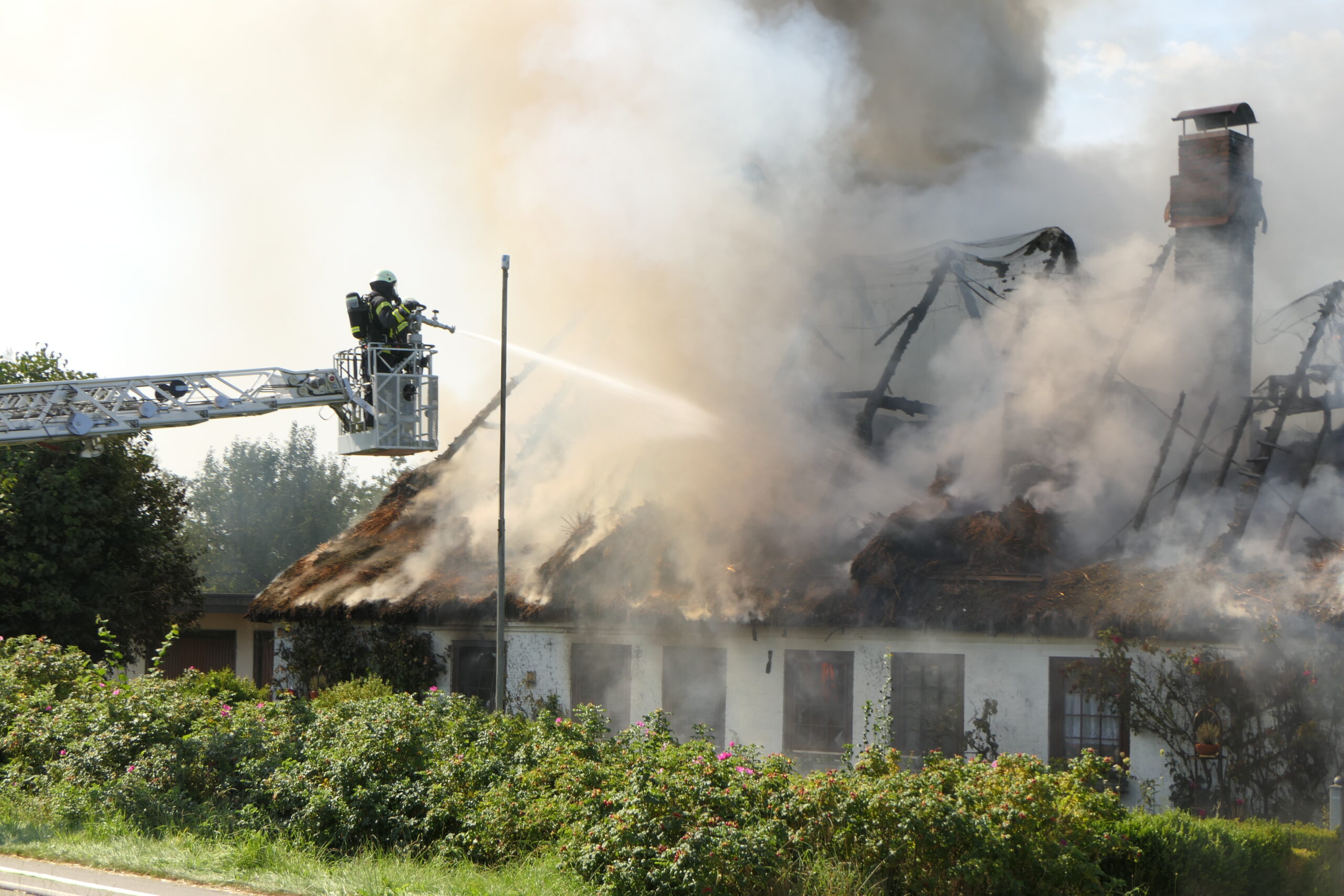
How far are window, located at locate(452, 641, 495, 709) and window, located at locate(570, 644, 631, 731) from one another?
162cm

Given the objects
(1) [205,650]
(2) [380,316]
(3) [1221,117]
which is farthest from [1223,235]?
(1) [205,650]

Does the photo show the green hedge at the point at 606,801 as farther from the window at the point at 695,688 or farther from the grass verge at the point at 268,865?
the window at the point at 695,688

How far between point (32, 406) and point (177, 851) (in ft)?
19.0

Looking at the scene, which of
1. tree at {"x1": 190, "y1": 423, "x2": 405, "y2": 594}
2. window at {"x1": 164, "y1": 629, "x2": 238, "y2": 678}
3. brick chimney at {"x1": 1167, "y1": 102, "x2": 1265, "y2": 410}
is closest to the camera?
brick chimney at {"x1": 1167, "y1": 102, "x2": 1265, "y2": 410}

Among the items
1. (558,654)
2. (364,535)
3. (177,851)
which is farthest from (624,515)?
(177,851)

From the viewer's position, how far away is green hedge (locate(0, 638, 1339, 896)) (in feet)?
29.8

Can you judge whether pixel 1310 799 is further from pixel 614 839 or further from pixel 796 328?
pixel 796 328

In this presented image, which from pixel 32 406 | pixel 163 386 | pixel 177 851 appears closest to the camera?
pixel 177 851

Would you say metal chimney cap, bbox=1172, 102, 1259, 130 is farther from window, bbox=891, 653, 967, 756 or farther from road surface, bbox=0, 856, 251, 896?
road surface, bbox=0, 856, 251, 896

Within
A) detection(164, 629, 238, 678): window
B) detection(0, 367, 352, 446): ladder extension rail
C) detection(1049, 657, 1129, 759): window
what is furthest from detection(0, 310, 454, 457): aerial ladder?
detection(164, 629, 238, 678): window

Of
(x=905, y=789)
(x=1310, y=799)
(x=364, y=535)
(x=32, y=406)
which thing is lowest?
(x=1310, y=799)

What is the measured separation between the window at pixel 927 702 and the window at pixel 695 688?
102 inches

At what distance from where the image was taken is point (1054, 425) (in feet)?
63.7

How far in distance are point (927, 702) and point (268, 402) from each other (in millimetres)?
9475
